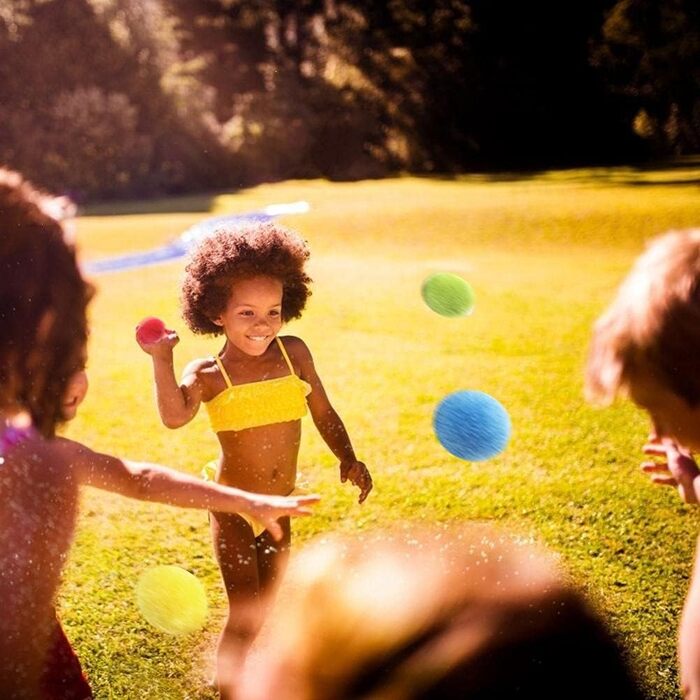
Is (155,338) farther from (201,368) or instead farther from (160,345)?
(201,368)

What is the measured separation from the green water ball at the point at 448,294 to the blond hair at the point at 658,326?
6.50 meters

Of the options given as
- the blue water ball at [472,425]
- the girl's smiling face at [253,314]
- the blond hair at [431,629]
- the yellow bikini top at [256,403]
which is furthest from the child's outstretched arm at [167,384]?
the blue water ball at [472,425]

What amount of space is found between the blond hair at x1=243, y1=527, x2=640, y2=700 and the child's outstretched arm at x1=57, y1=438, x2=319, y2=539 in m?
1.01

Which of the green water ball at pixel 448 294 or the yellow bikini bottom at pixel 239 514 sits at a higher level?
the yellow bikini bottom at pixel 239 514

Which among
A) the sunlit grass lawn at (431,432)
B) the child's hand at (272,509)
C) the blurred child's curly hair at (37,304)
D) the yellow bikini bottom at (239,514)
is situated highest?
the blurred child's curly hair at (37,304)

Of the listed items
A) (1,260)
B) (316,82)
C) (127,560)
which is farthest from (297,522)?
(316,82)

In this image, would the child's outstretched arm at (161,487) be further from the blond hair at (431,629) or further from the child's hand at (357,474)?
the blond hair at (431,629)

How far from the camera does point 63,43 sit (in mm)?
26344

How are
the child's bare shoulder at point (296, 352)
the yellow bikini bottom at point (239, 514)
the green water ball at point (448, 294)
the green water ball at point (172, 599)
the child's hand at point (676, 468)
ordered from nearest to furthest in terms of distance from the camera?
the child's hand at point (676, 468) → the yellow bikini bottom at point (239, 514) → the child's bare shoulder at point (296, 352) → the green water ball at point (172, 599) → the green water ball at point (448, 294)

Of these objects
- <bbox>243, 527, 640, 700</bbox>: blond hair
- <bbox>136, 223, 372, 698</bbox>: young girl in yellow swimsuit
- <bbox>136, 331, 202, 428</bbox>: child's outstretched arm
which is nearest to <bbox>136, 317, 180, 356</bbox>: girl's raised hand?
<bbox>136, 331, 202, 428</bbox>: child's outstretched arm

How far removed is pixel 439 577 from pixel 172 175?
84.1 ft

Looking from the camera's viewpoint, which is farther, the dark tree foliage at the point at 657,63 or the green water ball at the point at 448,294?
the dark tree foliage at the point at 657,63

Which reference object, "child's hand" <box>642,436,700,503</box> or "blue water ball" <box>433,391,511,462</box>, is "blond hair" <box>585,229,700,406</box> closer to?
"child's hand" <box>642,436,700,503</box>

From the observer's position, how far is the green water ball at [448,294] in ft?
27.8
